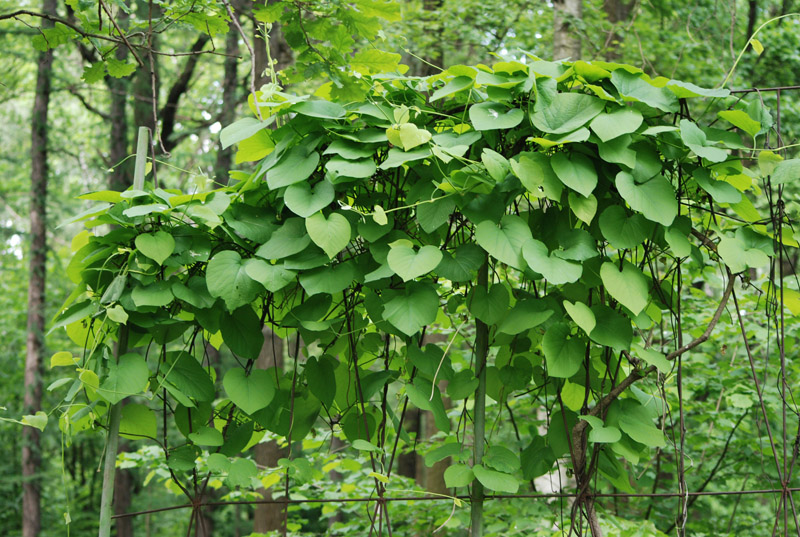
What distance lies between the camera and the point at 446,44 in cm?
636

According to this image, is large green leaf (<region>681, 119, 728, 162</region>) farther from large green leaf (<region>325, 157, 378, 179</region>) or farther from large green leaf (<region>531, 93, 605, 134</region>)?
large green leaf (<region>325, 157, 378, 179</region>)

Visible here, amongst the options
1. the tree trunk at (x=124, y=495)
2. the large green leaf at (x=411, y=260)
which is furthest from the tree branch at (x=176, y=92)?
the large green leaf at (x=411, y=260)

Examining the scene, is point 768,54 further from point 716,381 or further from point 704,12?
point 716,381

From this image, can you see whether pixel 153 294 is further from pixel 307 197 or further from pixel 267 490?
pixel 267 490

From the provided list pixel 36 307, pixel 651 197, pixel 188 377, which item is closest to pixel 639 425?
pixel 651 197

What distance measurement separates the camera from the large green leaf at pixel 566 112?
3.92 feet

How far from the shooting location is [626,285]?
1233mm

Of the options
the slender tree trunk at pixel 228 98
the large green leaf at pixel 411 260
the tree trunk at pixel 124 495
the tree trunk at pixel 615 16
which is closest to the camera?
the large green leaf at pixel 411 260

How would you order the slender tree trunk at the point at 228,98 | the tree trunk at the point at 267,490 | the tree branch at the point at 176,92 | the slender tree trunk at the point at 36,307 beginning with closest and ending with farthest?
the tree trunk at the point at 267,490 < the slender tree trunk at the point at 228,98 < the tree branch at the point at 176,92 < the slender tree trunk at the point at 36,307

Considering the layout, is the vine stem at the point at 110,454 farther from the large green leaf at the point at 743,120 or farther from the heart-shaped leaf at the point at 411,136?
the large green leaf at the point at 743,120

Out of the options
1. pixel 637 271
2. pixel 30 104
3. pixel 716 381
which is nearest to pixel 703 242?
pixel 637 271

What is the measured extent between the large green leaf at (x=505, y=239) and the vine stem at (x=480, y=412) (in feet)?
0.34

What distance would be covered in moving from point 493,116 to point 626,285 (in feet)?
1.28

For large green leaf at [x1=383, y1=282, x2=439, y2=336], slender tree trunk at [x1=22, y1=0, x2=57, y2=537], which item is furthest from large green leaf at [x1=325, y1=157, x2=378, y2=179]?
slender tree trunk at [x1=22, y1=0, x2=57, y2=537]
